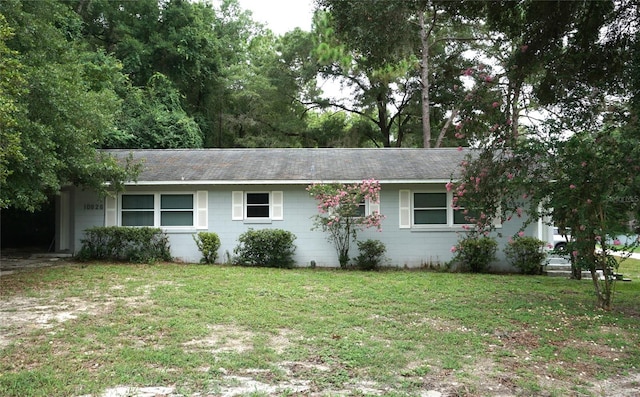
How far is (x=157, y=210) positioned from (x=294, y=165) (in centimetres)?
431

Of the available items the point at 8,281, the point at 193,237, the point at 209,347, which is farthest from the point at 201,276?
the point at 209,347

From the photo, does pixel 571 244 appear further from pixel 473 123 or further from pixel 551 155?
pixel 473 123

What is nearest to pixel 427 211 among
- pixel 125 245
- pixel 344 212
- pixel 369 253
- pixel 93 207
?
pixel 369 253

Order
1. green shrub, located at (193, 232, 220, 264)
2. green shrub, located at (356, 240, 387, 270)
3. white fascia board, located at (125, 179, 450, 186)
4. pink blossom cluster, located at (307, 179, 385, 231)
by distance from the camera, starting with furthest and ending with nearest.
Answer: green shrub, located at (193, 232, 220, 264) < white fascia board, located at (125, 179, 450, 186) < green shrub, located at (356, 240, 387, 270) < pink blossom cluster, located at (307, 179, 385, 231)

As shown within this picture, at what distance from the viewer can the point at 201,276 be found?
33.7 feet

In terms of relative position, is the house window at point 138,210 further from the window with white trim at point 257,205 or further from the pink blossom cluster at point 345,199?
the pink blossom cluster at point 345,199

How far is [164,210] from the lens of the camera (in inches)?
524

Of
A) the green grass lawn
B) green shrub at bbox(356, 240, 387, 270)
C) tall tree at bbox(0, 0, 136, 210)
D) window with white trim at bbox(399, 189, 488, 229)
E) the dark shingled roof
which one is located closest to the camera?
the green grass lawn

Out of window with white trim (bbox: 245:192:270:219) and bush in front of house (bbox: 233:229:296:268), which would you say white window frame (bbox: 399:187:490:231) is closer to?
bush in front of house (bbox: 233:229:296:268)

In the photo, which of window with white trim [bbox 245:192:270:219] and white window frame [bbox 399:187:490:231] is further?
window with white trim [bbox 245:192:270:219]

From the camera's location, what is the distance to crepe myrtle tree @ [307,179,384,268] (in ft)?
39.1

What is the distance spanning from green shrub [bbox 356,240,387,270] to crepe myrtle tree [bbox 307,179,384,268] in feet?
1.22

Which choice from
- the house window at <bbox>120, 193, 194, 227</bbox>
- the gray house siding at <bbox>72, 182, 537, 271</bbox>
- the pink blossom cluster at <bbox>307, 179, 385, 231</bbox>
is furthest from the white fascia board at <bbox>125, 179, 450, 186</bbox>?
the house window at <bbox>120, 193, 194, 227</bbox>

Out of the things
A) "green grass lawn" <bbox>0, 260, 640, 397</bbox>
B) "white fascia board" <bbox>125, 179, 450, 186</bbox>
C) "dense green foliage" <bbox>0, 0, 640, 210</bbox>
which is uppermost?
"dense green foliage" <bbox>0, 0, 640, 210</bbox>
